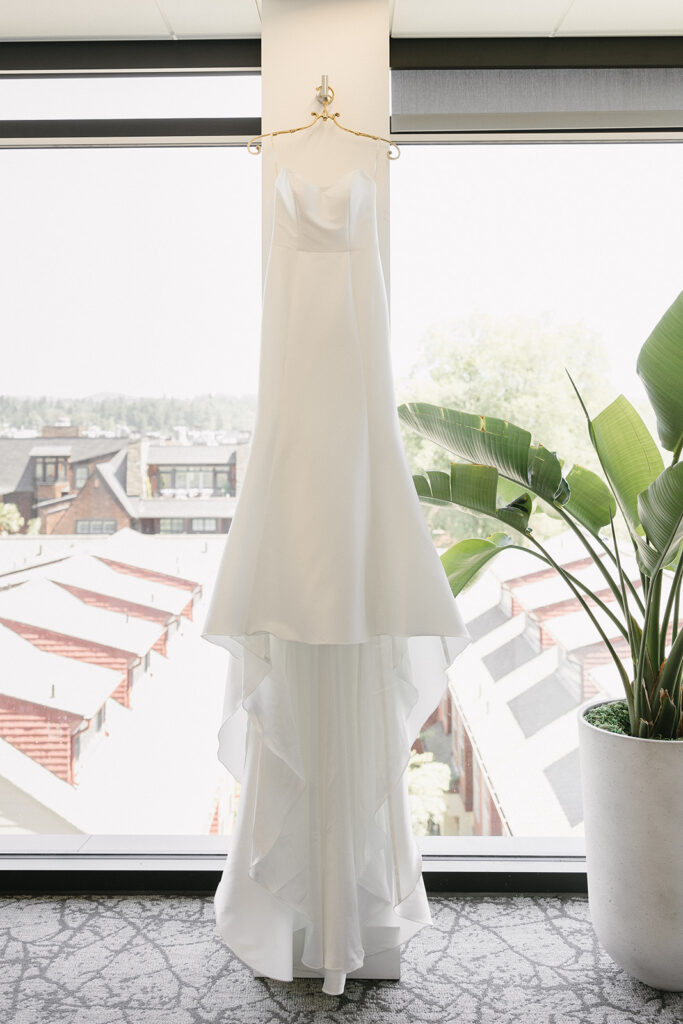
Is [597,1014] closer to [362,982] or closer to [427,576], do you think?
[362,982]

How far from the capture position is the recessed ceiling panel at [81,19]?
1.75 m

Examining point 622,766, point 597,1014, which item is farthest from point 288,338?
point 597,1014

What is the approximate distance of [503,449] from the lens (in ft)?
4.95

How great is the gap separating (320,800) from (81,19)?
1.97 meters

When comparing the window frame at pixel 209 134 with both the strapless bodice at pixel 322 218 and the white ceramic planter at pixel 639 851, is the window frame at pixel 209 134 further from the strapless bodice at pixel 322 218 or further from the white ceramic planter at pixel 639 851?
the strapless bodice at pixel 322 218

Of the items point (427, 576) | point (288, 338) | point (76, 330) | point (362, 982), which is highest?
point (76, 330)

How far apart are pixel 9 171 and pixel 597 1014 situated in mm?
2501

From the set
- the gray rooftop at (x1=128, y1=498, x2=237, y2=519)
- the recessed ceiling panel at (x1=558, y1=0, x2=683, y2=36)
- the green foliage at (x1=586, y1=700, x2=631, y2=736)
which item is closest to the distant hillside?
the gray rooftop at (x1=128, y1=498, x2=237, y2=519)

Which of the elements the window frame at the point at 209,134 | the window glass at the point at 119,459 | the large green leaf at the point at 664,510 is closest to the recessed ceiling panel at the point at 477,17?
the window frame at the point at 209,134

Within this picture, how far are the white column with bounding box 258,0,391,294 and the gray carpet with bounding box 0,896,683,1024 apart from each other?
5.15 ft

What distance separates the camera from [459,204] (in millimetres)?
1962

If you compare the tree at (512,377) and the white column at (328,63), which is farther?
the tree at (512,377)

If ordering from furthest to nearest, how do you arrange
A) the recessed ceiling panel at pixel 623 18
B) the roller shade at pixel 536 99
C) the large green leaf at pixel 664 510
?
1. the roller shade at pixel 536 99
2. the recessed ceiling panel at pixel 623 18
3. the large green leaf at pixel 664 510

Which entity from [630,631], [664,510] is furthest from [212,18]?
[630,631]
